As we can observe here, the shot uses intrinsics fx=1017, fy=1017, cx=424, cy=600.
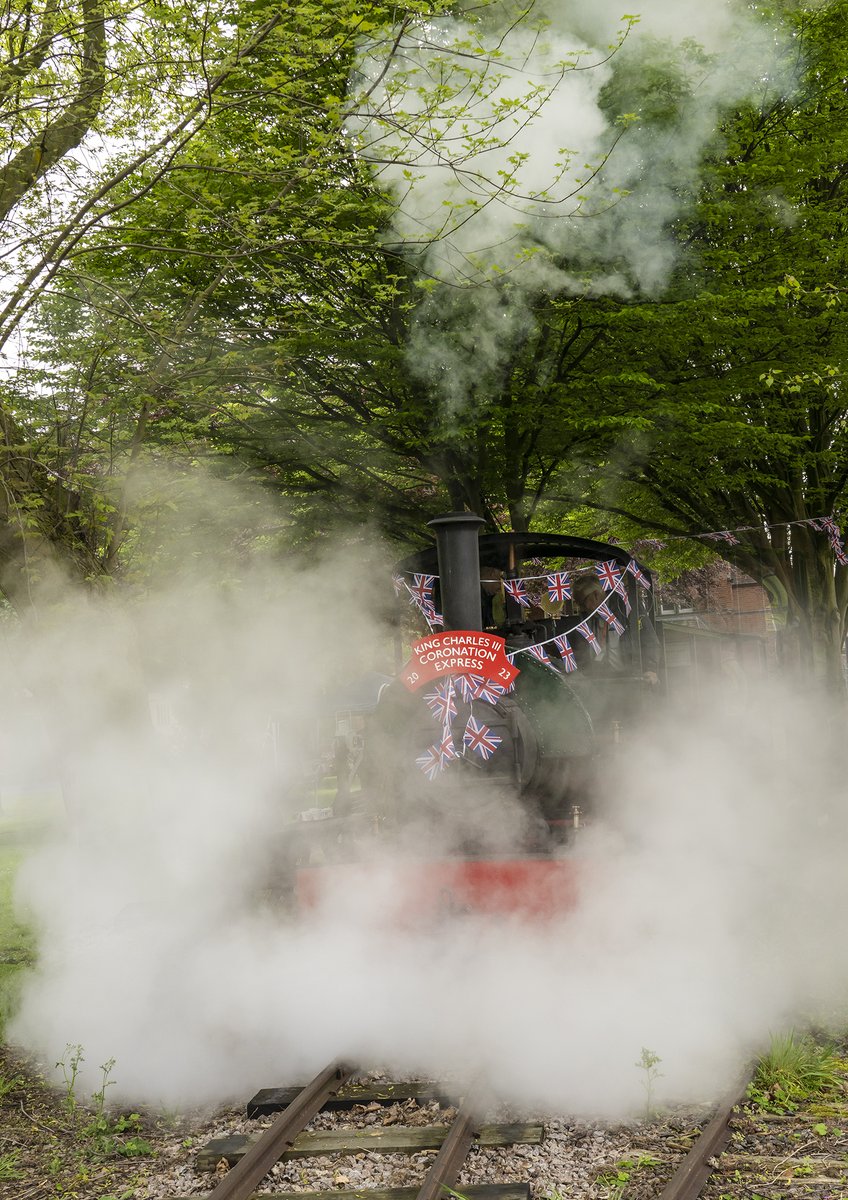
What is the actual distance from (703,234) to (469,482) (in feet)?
11.5

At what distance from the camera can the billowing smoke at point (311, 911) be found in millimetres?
5254

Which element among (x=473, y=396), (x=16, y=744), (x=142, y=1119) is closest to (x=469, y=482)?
(x=473, y=396)

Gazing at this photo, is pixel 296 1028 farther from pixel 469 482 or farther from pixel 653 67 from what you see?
pixel 653 67

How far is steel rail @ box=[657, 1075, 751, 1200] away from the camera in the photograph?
3.52 metres

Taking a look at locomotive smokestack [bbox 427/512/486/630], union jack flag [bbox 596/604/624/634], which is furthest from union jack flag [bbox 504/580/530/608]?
locomotive smokestack [bbox 427/512/486/630]

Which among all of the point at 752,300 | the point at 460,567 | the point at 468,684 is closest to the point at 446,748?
the point at 468,684

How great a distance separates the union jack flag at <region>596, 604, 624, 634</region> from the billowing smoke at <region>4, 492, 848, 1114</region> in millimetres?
777

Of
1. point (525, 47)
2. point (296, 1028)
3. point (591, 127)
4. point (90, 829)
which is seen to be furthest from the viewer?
point (591, 127)

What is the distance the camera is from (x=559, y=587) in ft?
23.7

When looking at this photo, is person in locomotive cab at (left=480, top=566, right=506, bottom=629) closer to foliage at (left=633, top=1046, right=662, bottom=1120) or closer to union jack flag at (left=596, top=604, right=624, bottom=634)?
union jack flag at (left=596, top=604, right=624, bottom=634)

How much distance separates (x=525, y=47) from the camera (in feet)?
27.3

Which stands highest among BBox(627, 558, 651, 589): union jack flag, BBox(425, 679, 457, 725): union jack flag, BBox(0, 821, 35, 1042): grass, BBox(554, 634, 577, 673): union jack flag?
BBox(627, 558, 651, 589): union jack flag

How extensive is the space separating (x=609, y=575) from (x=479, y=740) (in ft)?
5.59

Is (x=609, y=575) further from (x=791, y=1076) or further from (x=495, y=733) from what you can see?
(x=791, y=1076)
